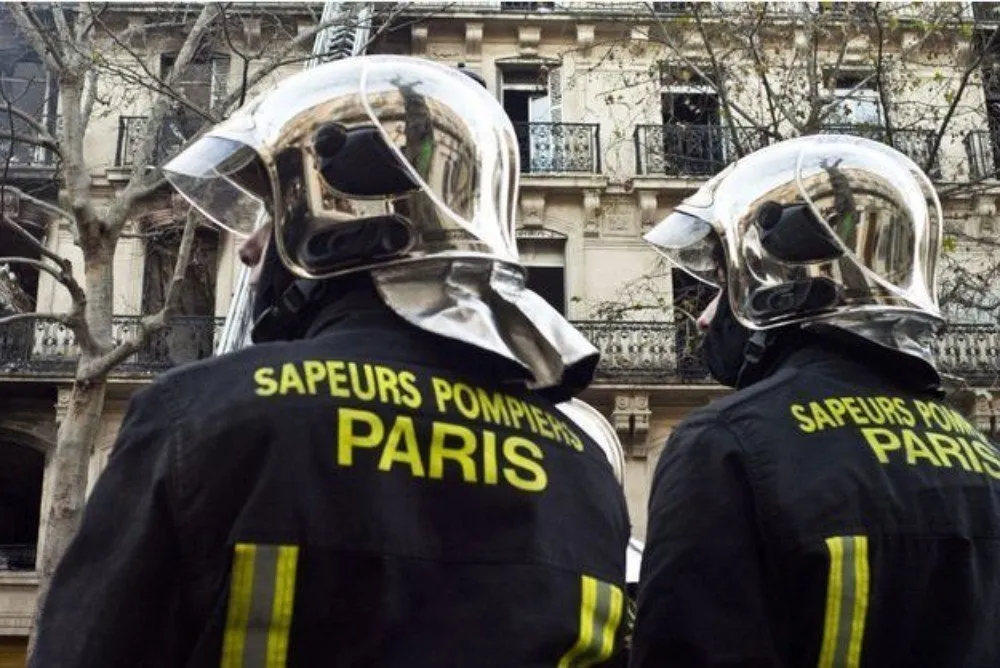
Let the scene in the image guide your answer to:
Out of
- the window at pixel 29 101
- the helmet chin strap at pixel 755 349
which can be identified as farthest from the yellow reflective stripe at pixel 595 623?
the window at pixel 29 101

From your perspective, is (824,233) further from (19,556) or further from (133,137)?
(133,137)

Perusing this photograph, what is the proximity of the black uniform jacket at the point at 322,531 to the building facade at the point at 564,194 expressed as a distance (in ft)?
45.0

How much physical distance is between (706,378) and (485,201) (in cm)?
1525

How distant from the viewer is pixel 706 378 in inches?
679

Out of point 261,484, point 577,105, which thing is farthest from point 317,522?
point 577,105

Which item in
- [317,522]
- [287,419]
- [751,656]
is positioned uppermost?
[287,419]

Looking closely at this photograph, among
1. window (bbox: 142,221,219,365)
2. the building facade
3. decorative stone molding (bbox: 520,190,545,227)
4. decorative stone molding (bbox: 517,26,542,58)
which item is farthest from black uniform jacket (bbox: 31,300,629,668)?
decorative stone molding (bbox: 517,26,542,58)

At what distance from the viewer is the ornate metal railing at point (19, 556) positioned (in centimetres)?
1595

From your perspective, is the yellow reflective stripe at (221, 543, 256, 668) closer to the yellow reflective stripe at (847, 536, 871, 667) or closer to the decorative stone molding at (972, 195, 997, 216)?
the yellow reflective stripe at (847, 536, 871, 667)

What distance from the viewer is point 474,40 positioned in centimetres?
1855

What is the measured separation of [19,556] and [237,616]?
621 inches

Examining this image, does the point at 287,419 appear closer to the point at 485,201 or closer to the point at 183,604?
the point at 183,604

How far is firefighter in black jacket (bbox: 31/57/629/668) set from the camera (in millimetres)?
A: 1671

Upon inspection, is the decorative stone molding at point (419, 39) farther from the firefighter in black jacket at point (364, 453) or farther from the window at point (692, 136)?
the firefighter in black jacket at point (364, 453)
